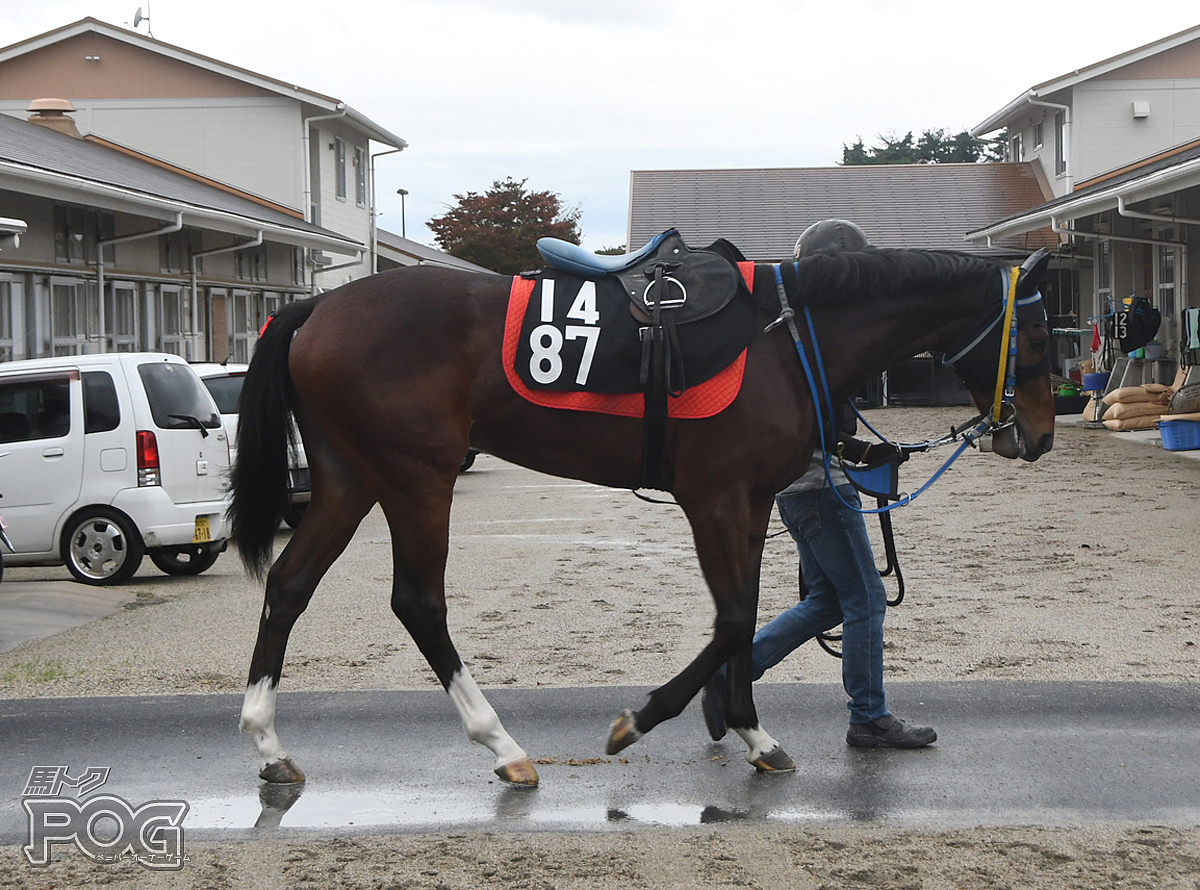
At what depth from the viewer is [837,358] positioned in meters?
4.71

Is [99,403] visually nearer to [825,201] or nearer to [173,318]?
[173,318]

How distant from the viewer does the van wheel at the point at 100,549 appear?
9.82 metres

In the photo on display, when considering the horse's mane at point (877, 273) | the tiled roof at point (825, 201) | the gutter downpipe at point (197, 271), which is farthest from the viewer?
the tiled roof at point (825, 201)

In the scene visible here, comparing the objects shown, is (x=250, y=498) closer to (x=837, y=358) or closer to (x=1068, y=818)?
(x=837, y=358)

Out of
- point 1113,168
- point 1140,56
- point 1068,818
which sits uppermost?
point 1140,56

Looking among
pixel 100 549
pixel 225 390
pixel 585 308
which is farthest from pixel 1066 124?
pixel 585 308

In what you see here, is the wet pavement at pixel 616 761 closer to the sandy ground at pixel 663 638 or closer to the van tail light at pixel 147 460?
the sandy ground at pixel 663 638

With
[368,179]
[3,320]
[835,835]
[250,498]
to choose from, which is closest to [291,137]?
[368,179]

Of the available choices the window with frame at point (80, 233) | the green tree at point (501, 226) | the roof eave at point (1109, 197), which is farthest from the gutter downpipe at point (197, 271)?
the green tree at point (501, 226)

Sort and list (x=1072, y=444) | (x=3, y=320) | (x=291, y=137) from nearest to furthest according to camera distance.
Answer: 1. (x=3, y=320)
2. (x=1072, y=444)
3. (x=291, y=137)

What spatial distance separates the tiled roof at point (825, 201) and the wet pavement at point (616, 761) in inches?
1093

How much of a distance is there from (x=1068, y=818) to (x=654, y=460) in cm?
178

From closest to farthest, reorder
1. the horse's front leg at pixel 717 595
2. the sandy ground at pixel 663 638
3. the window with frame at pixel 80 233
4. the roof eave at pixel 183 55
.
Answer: the sandy ground at pixel 663 638 < the horse's front leg at pixel 717 595 < the window with frame at pixel 80 233 < the roof eave at pixel 183 55

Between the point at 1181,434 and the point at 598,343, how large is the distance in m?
13.8
